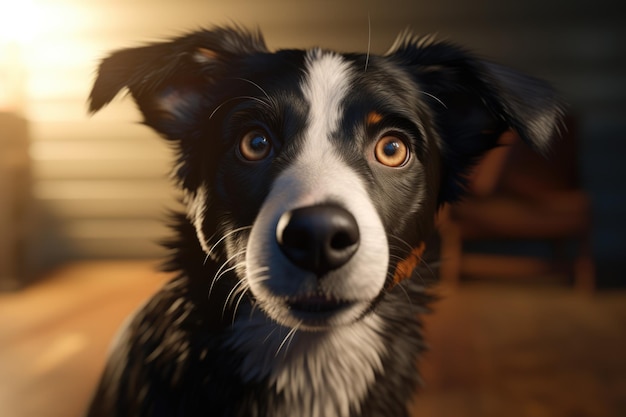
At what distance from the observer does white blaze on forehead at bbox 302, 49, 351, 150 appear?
0.84 metres

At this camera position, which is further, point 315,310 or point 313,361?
point 313,361

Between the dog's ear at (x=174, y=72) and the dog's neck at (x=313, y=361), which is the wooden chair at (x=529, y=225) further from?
the dog's ear at (x=174, y=72)

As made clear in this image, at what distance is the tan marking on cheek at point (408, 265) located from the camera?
2.95ft

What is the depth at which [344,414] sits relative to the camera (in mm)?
967

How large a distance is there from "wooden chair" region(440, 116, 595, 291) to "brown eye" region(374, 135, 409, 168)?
1.27 m

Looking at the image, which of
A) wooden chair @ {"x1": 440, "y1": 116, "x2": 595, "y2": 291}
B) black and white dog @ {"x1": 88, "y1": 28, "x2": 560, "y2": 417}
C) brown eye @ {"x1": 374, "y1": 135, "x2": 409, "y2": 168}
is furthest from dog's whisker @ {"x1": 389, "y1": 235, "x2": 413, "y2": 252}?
wooden chair @ {"x1": 440, "y1": 116, "x2": 595, "y2": 291}

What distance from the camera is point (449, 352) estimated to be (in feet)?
6.23

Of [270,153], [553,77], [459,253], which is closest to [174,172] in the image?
[270,153]

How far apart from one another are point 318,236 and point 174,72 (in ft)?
1.36

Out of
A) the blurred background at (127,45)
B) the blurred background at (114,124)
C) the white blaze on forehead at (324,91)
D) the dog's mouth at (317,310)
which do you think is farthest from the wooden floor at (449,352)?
the white blaze on forehead at (324,91)

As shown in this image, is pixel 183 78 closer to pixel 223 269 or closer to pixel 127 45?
pixel 127 45

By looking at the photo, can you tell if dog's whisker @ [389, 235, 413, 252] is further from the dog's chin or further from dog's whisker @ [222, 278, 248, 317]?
dog's whisker @ [222, 278, 248, 317]

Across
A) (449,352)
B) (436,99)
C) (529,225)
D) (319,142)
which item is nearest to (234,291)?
(319,142)

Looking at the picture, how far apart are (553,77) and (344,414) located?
0.93m
